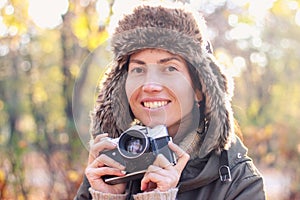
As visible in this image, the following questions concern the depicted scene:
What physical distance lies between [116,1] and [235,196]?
3104 mm

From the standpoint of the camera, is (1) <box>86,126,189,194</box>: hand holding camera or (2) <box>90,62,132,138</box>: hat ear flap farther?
(2) <box>90,62,132,138</box>: hat ear flap

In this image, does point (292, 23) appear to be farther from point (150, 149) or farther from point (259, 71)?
point (150, 149)

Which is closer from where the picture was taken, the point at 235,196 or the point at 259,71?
the point at 235,196

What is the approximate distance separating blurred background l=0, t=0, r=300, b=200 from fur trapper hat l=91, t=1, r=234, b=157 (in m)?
0.21

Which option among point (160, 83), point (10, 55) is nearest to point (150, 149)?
point (160, 83)

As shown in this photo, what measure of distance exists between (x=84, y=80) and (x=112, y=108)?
6.63ft

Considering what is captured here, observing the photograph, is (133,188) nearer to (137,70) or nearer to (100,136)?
(100,136)

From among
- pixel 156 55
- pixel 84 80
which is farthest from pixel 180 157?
pixel 84 80

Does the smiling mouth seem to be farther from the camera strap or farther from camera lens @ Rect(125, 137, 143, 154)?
the camera strap

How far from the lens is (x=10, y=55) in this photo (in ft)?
25.4

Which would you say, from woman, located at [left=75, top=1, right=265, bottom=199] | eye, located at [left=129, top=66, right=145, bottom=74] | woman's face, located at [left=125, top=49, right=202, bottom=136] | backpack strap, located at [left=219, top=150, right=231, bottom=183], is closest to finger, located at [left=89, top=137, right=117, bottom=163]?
woman, located at [left=75, top=1, right=265, bottom=199]

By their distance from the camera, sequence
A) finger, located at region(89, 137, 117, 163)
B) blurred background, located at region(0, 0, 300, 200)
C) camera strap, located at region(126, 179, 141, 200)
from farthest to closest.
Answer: blurred background, located at region(0, 0, 300, 200), camera strap, located at region(126, 179, 141, 200), finger, located at region(89, 137, 117, 163)

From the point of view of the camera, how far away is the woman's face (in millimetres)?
2271

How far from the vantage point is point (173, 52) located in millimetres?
2307
